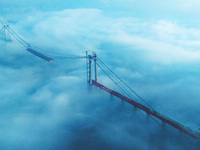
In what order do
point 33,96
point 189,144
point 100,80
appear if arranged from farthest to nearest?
point 100,80 < point 33,96 < point 189,144

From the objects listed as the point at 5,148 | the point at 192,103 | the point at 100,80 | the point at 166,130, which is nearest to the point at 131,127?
the point at 166,130

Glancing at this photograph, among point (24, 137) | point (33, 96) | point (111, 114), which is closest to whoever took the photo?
point (24, 137)

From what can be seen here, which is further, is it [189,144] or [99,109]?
[99,109]

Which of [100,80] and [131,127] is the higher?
[100,80]

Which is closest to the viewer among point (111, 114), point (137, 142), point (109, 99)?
point (137, 142)

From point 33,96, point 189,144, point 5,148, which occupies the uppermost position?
point 33,96

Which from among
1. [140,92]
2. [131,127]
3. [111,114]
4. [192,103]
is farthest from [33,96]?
[192,103]

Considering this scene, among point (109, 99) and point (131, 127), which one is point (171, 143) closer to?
point (131, 127)

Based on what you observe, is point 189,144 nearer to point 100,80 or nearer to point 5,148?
point 5,148

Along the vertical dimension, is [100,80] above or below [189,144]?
above
